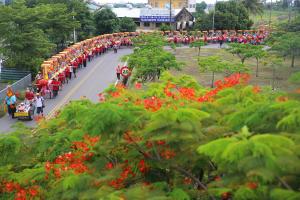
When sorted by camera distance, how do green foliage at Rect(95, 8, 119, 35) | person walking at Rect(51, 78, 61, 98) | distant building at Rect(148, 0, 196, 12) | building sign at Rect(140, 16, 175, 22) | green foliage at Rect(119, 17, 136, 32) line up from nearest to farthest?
1. person walking at Rect(51, 78, 61, 98)
2. green foliage at Rect(95, 8, 119, 35)
3. green foliage at Rect(119, 17, 136, 32)
4. building sign at Rect(140, 16, 175, 22)
5. distant building at Rect(148, 0, 196, 12)

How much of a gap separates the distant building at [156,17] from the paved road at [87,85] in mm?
29306

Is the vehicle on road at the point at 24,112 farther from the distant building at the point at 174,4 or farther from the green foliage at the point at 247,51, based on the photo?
the distant building at the point at 174,4

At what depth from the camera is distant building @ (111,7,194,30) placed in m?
67.5

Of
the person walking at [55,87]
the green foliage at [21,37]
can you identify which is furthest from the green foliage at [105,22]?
the person walking at [55,87]

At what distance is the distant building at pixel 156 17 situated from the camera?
221 ft

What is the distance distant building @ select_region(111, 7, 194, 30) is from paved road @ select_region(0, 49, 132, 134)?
96.1 ft

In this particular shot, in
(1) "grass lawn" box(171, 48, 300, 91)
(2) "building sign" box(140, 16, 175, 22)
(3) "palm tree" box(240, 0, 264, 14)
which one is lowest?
(1) "grass lawn" box(171, 48, 300, 91)

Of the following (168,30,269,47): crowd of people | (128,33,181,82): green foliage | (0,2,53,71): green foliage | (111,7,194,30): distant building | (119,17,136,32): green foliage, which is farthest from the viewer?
(111,7,194,30): distant building

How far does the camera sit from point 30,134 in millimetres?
12523

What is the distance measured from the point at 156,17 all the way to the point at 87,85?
134 ft

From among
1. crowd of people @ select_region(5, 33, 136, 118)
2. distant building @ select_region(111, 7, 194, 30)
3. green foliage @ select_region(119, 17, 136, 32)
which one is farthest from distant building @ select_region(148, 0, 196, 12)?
crowd of people @ select_region(5, 33, 136, 118)

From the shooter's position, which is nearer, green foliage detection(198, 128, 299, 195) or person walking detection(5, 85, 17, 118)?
green foliage detection(198, 128, 299, 195)

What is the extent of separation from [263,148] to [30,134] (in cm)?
806

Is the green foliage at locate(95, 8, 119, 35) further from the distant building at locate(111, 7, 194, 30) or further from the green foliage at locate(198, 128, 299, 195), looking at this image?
the green foliage at locate(198, 128, 299, 195)
